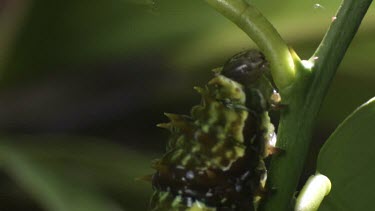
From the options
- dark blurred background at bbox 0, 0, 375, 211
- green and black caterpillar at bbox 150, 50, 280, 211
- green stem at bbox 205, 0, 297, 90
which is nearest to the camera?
green stem at bbox 205, 0, 297, 90

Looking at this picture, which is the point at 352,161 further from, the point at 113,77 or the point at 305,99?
the point at 113,77

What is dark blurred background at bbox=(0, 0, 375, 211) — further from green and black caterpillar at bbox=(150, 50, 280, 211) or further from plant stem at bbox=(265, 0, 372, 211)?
plant stem at bbox=(265, 0, 372, 211)

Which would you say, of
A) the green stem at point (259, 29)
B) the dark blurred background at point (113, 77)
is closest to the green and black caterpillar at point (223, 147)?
the green stem at point (259, 29)

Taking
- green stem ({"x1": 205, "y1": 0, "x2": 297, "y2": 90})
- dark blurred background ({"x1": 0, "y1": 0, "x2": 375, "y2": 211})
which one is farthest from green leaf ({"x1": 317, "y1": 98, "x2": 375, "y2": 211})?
dark blurred background ({"x1": 0, "y1": 0, "x2": 375, "y2": 211})

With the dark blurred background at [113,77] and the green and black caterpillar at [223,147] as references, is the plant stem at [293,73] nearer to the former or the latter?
the green and black caterpillar at [223,147]

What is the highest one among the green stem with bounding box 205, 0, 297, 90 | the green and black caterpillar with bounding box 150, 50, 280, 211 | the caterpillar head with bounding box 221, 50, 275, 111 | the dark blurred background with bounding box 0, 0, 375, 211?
the green stem with bounding box 205, 0, 297, 90

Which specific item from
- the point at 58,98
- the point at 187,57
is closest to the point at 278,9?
the point at 187,57
